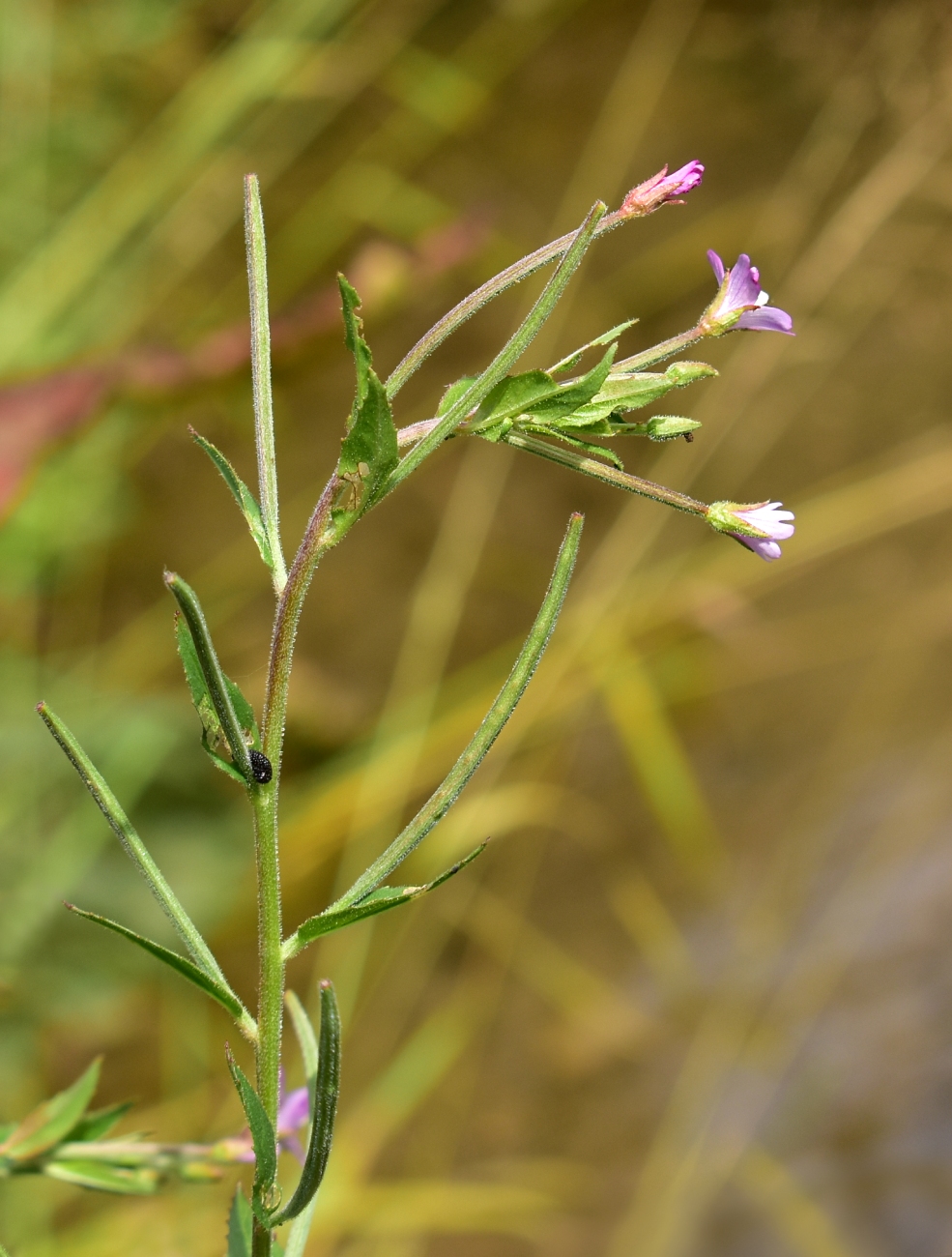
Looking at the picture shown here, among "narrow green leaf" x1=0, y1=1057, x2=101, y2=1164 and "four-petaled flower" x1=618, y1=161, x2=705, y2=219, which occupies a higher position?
"four-petaled flower" x1=618, y1=161, x2=705, y2=219

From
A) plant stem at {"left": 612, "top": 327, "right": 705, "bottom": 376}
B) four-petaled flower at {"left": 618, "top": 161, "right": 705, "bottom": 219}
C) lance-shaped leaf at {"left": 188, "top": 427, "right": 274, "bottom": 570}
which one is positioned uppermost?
four-petaled flower at {"left": 618, "top": 161, "right": 705, "bottom": 219}

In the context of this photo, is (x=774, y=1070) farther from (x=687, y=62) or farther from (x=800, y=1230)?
(x=687, y=62)

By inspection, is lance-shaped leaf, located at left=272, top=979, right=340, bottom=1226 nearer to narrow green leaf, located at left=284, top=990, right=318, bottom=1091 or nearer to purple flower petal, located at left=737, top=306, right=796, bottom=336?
narrow green leaf, located at left=284, top=990, right=318, bottom=1091

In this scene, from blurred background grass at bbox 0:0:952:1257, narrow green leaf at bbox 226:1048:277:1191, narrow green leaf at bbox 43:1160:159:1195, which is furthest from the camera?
blurred background grass at bbox 0:0:952:1257

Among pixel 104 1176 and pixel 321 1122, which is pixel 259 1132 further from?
pixel 104 1176

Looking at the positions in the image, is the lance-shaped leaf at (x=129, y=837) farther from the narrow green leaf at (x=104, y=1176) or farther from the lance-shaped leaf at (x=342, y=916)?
the narrow green leaf at (x=104, y=1176)

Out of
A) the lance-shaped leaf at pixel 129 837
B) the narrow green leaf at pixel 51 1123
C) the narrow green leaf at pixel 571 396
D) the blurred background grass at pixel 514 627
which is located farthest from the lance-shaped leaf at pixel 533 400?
the blurred background grass at pixel 514 627

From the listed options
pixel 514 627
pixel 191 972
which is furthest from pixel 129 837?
pixel 514 627

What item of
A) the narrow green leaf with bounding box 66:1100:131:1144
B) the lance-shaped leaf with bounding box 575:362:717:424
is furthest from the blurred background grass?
Result: the lance-shaped leaf with bounding box 575:362:717:424
